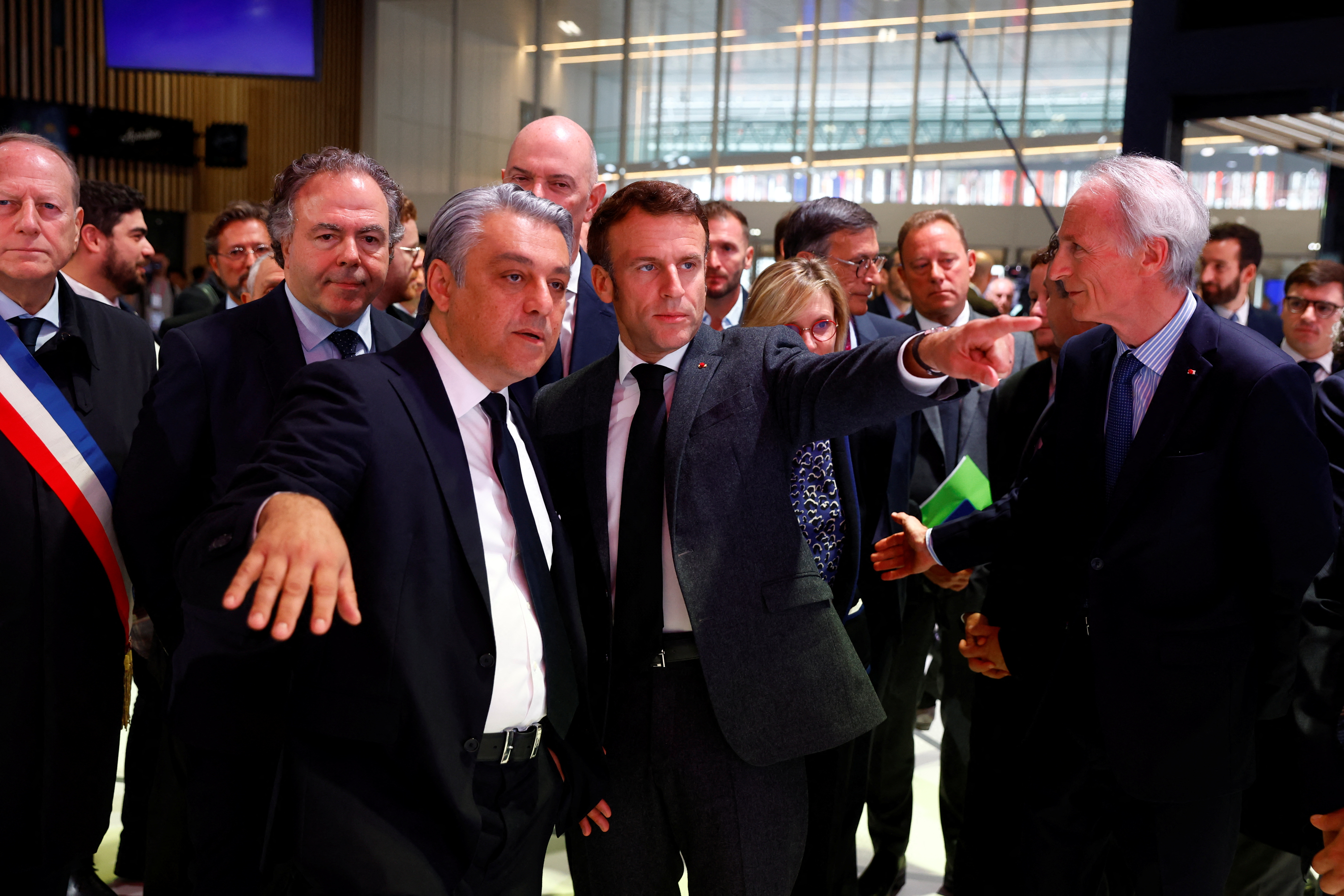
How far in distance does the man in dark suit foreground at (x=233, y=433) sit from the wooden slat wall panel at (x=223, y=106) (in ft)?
35.6

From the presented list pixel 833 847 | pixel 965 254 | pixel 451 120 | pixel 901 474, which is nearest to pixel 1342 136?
pixel 965 254

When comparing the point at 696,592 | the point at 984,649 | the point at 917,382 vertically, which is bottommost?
the point at 984,649

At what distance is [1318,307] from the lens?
4.10 metres

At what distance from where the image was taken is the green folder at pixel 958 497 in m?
2.47

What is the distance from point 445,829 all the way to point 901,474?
1616mm

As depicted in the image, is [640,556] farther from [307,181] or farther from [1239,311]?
[1239,311]

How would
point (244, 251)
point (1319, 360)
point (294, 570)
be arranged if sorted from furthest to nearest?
point (244, 251) < point (1319, 360) < point (294, 570)

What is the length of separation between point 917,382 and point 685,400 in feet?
1.37

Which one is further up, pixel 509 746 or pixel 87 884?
pixel 509 746

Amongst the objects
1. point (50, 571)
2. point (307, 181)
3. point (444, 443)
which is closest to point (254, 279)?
point (307, 181)

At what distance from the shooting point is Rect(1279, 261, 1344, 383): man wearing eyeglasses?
4.09 metres

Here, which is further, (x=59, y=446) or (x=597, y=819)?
(x=59, y=446)

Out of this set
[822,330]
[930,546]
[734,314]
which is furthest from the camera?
[734,314]

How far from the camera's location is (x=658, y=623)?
1793mm
